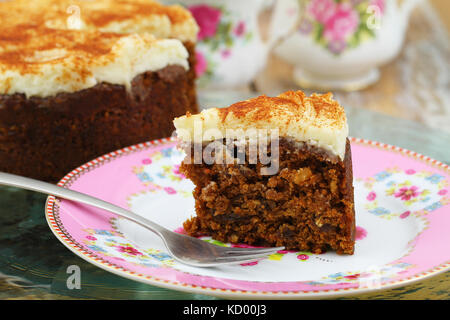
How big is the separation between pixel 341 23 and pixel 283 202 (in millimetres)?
1829

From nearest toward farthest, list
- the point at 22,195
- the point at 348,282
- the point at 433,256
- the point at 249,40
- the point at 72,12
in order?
the point at 348,282, the point at 433,256, the point at 22,195, the point at 72,12, the point at 249,40

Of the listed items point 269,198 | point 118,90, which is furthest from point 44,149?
point 269,198

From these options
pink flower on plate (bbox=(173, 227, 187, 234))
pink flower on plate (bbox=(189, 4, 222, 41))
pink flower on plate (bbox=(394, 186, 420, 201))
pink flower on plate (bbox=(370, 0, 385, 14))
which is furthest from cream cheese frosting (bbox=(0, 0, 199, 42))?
pink flower on plate (bbox=(370, 0, 385, 14))

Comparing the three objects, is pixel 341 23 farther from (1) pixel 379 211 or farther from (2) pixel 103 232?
(2) pixel 103 232

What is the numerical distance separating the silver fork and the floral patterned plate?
2 cm

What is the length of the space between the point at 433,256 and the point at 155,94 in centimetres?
119

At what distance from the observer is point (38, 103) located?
216cm

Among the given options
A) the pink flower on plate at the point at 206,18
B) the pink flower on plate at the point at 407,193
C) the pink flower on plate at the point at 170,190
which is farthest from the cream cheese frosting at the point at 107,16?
the pink flower on plate at the point at 407,193

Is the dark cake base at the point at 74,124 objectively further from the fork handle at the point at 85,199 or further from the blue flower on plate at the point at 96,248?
the blue flower on plate at the point at 96,248

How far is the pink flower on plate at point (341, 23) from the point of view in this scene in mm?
3324

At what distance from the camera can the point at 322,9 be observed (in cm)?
336

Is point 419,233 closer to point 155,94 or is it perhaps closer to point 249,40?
point 155,94

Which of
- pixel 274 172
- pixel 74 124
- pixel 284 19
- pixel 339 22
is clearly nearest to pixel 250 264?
pixel 274 172

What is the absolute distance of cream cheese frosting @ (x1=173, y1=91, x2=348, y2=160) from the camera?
168 centimetres
